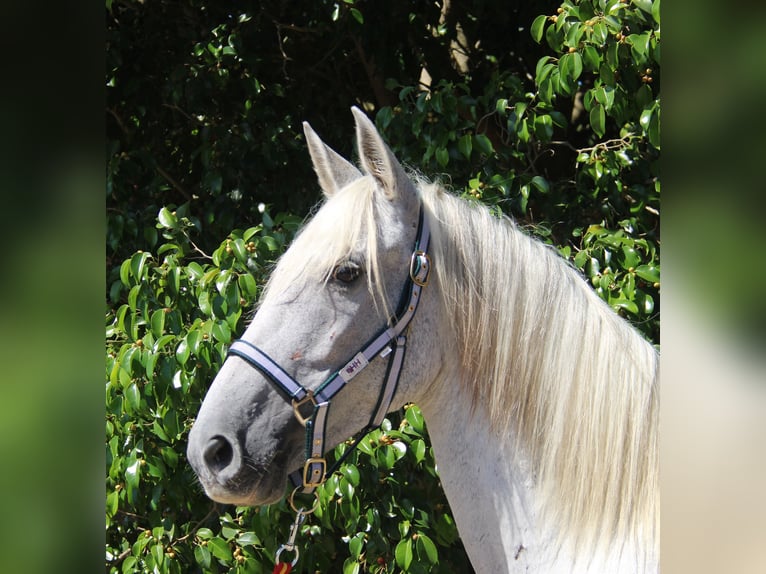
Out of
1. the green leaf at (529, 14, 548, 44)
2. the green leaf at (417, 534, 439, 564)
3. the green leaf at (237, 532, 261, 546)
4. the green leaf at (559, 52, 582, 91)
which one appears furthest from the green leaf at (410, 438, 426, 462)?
the green leaf at (529, 14, 548, 44)

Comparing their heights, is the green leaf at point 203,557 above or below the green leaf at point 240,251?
below

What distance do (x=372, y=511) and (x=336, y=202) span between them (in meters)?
1.27

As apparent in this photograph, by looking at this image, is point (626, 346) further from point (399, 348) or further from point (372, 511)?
point (372, 511)

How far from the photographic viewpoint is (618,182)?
8.84 ft

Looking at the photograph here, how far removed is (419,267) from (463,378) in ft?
0.80

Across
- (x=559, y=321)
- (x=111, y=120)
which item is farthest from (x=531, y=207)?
(x=111, y=120)

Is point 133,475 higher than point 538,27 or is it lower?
lower

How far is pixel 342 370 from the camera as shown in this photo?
4.72 ft

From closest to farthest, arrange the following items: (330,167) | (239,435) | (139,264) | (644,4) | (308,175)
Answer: (239,435) < (330,167) < (644,4) < (139,264) < (308,175)

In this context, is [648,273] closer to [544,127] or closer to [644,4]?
[544,127]

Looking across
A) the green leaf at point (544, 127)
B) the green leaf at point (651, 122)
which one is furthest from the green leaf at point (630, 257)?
the green leaf at point (544, 127)

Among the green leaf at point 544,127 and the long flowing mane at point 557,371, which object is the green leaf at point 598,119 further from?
the long flowing mane at point 557,371

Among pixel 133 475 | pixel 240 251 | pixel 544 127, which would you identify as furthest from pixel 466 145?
pixel 133 475

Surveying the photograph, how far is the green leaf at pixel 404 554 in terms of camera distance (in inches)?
90.0
